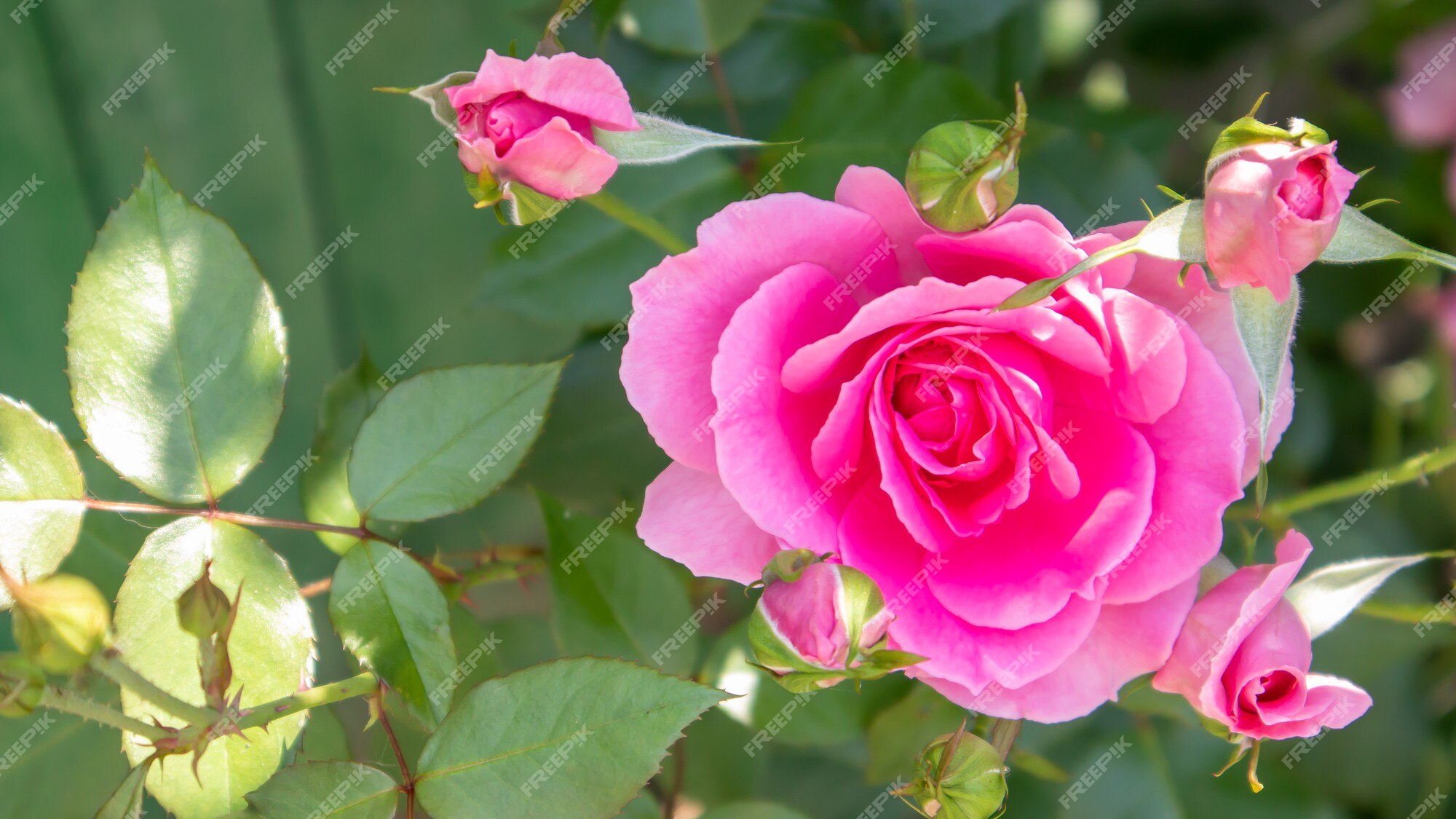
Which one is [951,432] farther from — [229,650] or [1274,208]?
[229,650]

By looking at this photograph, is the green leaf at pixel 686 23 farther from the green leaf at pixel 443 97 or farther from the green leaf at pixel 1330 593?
the green leaf at pixel 1330 593

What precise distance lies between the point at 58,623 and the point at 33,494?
0.19 meters

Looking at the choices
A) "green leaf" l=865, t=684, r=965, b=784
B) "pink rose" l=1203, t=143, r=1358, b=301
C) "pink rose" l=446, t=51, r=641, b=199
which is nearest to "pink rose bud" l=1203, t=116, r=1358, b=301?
"pink rose" l=1203, t=143, r=1358, b=301

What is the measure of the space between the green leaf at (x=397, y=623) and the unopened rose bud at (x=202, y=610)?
125mm

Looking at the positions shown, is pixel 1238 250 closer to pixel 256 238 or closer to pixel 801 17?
pixel 801 17

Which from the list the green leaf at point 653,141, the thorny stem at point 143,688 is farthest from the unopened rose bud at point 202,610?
the green leaf at point 653,141

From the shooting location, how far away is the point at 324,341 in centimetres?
87

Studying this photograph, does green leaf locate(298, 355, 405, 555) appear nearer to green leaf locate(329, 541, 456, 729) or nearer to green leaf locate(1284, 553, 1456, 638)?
green leaf locate(329, 541, 456, 729)

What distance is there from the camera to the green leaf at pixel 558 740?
438 millimetres

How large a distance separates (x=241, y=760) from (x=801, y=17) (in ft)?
2.00

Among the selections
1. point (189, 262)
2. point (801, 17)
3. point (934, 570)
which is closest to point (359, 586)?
point (189, 262)

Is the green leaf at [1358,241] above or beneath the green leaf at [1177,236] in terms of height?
beneath

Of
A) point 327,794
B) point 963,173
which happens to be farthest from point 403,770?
point 963,173

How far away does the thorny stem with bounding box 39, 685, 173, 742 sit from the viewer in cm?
35
